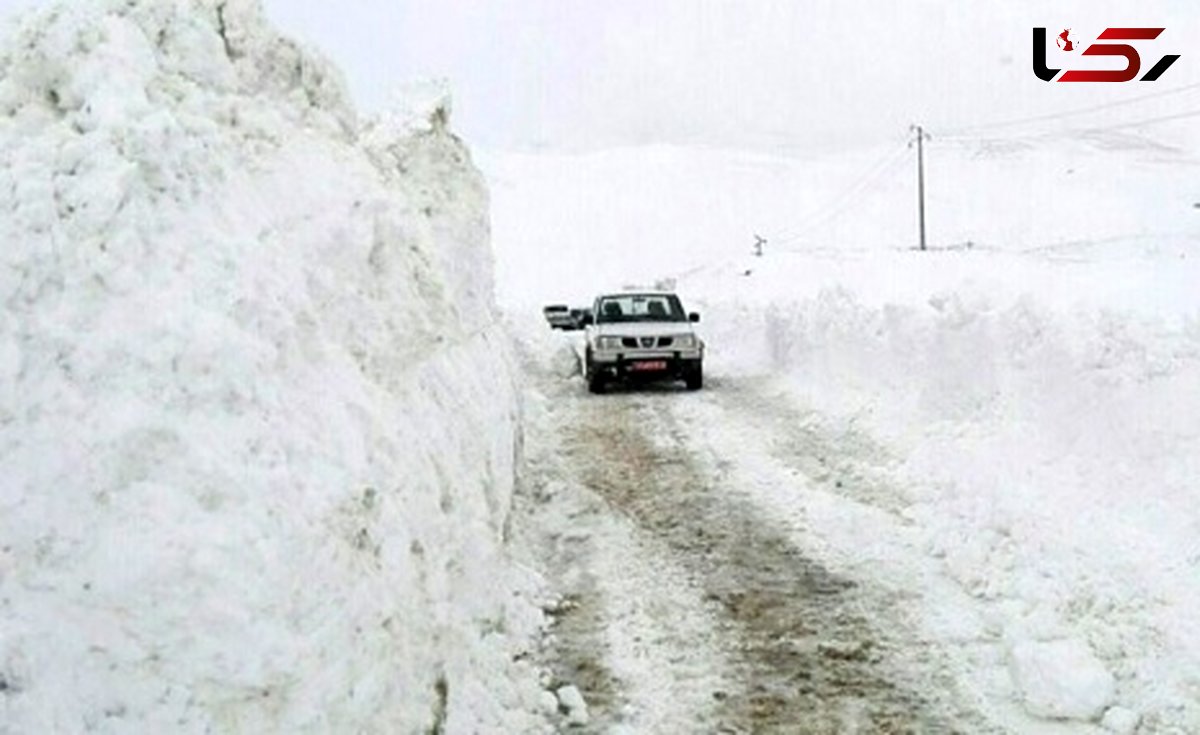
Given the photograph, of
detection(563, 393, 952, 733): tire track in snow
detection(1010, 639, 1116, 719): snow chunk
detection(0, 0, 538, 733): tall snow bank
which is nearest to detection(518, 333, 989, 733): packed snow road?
detection(563, 393, 952, 733): tire track in snow

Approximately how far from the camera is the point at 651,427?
15.4m

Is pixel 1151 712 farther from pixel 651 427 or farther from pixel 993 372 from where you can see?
pixel 651 427

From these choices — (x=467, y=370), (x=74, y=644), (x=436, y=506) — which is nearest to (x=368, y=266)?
(x=436, y=506)

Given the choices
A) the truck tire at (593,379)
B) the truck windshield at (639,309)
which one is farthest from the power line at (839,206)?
the truck tire at (593,379)

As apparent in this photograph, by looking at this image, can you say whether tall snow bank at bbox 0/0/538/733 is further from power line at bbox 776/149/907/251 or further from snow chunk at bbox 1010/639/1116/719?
power line at bbox 776/149/907/251

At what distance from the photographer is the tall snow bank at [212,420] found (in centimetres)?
434

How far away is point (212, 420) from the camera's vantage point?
484cm

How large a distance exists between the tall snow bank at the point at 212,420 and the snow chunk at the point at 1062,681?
9.58 ft

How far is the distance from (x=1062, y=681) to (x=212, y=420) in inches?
189

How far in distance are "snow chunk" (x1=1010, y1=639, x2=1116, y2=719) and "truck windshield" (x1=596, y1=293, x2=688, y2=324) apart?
13702 mm

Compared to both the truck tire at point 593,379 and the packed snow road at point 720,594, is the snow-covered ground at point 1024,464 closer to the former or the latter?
the packed snow road at point 720,594

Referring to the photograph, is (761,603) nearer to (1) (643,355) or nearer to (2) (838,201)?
(1) (643,355)

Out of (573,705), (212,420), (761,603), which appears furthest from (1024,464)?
(212,420)

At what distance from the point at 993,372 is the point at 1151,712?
A: 7.01 m
